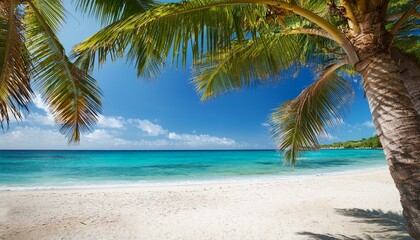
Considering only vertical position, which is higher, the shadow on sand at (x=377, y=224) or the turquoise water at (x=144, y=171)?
the shadow on sand at (x=377, y=224)

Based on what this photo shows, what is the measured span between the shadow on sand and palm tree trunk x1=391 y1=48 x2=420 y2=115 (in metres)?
2.44

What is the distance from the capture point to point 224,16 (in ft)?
8.50

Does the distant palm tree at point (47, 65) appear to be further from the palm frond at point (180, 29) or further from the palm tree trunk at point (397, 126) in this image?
the palm tree trunk at point (397, 126)

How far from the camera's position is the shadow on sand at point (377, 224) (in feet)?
15.1

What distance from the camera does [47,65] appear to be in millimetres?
3414

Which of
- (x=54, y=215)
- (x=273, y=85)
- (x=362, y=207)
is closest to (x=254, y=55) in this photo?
(x=273, y=85)

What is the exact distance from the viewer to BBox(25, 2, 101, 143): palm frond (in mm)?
3409

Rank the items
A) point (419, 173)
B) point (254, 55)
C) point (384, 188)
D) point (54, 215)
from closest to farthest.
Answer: point (419, 173) → point (254, 55) → point (54, 215) → point (384, 188)

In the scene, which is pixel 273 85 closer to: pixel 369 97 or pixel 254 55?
pixel 254 55

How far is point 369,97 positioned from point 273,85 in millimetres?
2344

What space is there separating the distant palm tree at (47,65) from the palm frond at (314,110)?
123 inches

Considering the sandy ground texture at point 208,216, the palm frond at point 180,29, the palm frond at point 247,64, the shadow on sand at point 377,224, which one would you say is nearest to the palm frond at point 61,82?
the palm frond at point 180,29

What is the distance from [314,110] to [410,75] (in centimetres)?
172

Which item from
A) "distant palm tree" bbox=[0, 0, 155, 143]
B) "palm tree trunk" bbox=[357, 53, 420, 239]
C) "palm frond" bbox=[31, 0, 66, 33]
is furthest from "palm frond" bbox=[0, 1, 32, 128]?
"palm tree trunk" bbox=[357, 53, 420, 239]
